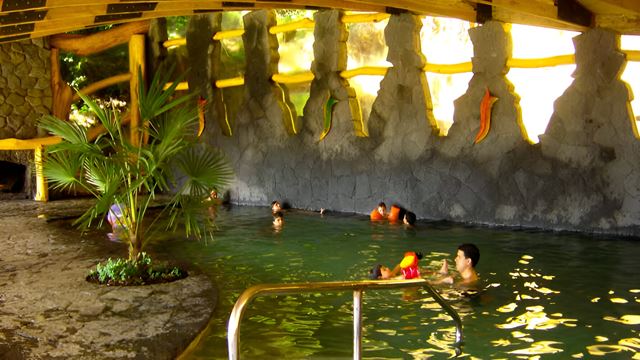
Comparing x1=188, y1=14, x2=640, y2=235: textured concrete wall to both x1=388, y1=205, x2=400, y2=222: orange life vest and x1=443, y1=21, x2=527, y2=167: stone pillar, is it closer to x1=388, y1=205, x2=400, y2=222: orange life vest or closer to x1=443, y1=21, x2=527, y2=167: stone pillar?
x1=443, y1=21, x2=527, y2=167: stone pillar

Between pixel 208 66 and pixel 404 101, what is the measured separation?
5007mm

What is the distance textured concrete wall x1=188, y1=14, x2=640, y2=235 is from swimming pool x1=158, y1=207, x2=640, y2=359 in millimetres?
774

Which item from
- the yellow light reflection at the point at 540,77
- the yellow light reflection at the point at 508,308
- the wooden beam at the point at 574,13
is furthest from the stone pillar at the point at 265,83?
the yellow light reflection at the point at 508,308

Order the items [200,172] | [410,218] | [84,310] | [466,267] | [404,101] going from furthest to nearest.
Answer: [404,101] → [410,218] → [466,267] → [200,172] → [84,310]

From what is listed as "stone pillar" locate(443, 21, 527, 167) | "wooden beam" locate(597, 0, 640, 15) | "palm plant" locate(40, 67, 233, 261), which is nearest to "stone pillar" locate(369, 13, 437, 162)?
"stone pillar" locate(443, 21, 527, 167)

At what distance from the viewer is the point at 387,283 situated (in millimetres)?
4086

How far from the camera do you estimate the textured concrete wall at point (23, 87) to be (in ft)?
45.4

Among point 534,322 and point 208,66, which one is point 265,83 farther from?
point 534,322

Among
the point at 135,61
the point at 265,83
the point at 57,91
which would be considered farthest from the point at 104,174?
the point at 135,61

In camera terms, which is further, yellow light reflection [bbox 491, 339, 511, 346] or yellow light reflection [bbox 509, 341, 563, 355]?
yellow light reflection [bbox 491, 339, 511, 346]

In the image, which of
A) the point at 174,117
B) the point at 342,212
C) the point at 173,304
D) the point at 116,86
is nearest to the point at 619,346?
the point at 173,304

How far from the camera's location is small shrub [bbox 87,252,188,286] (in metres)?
6.82

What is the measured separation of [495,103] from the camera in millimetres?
11344

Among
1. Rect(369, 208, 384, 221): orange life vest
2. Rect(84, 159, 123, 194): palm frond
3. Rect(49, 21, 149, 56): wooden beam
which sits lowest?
Rect(369, 208, 384, 221): orange life vest
